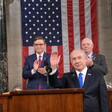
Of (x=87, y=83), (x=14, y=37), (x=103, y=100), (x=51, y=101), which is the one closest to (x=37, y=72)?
(x=87, y=83)

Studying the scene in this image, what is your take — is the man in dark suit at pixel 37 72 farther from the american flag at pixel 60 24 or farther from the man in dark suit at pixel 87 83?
the american flag at pixel 60 24

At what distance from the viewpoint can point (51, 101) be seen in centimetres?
331

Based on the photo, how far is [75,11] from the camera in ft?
24.8

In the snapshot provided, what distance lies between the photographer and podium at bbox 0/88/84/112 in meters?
3.30

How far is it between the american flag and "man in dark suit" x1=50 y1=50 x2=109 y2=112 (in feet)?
11.4

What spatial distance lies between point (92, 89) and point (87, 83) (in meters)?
0.09

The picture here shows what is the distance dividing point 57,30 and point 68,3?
26.5 inches

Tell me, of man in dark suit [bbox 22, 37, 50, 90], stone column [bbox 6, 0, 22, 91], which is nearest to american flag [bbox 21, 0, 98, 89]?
stone column [bbox 6, 0, 22, 91]

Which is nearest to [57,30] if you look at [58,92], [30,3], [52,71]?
[30,3]

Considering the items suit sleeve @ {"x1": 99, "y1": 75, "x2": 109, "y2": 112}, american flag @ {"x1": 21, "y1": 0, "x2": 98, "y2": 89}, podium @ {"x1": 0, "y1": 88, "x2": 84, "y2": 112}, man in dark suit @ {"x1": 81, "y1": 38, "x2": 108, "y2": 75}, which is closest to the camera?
podium @ {"x1": 0, "y1": 88, "x2": 84, "y2": 112}

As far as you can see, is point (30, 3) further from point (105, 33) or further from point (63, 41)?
point (105, 33)

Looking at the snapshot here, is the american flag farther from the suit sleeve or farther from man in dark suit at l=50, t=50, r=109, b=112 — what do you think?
the suit sleeve

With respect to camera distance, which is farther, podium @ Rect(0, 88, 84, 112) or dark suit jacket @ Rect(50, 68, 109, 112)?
dark suit jacket @ Rect(50, 68, 109, 112)

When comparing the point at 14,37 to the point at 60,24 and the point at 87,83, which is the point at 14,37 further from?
the point at 87,83
